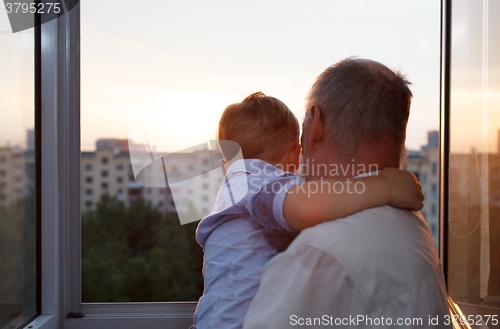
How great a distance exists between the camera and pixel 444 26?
1440 mm

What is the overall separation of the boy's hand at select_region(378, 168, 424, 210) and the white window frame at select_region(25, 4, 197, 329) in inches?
47.2

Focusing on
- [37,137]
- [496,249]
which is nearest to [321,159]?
[496,249]

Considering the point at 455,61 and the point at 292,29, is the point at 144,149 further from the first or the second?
the point at 455,61

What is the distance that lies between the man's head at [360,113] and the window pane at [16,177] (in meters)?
1.11

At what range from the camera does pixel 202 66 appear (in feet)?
5.12

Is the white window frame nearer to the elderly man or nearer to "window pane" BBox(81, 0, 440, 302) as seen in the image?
"window pane" BBox(81, 0, 440, 302)

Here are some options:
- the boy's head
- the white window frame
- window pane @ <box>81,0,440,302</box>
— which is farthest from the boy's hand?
the white window frame

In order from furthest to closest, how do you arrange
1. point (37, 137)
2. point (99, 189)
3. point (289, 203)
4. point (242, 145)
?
point (99, 189), point (37, 137), point (242, 145), point (289, 203)

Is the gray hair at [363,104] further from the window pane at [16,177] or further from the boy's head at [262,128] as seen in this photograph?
the window pane at [16,177]

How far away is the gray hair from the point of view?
82cm

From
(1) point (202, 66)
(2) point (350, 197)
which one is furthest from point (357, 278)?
(1) point (202, 66)

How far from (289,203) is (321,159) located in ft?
0.52

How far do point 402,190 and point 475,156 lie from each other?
479mm

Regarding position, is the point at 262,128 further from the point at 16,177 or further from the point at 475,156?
the point at 16,177
